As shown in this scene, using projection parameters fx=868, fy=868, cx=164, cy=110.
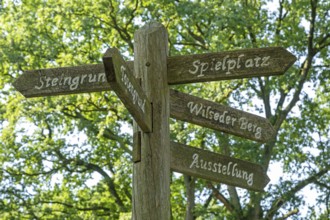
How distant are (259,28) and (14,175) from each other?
7055 millimetres

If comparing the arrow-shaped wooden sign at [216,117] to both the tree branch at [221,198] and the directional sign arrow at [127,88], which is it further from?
the tree branch at [221,198]

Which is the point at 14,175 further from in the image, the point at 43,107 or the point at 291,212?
the point at 291,212

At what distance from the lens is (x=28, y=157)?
2161cm

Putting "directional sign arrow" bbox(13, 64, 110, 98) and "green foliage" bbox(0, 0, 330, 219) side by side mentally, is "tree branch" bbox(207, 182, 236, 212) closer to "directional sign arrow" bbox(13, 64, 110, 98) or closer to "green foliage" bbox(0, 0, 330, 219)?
"green foliage" bbox(0, 0, 330, 219)

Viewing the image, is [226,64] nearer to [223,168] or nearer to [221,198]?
[223,168]

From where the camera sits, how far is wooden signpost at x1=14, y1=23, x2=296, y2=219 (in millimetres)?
6176

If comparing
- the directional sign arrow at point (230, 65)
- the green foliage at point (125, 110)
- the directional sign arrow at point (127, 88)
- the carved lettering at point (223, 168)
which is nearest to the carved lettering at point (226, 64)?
the directional sign arrow at point (230, 65)

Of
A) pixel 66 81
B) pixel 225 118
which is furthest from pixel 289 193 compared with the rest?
pixel 66 81

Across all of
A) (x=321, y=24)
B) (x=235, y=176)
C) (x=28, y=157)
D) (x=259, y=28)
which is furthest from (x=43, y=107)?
(x=235, y=176)

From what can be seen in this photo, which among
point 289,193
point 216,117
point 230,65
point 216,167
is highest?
point 289,193

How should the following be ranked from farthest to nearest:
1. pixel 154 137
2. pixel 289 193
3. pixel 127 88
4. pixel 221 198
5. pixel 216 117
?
pixel 221 198, pixel 289 193, pixel 216 117, pixel 154 137, pixel 127 88

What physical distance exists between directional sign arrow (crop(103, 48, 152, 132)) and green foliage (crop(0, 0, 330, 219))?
12.2 m

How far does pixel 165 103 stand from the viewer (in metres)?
6.41

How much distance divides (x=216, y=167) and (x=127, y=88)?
1.54 m
